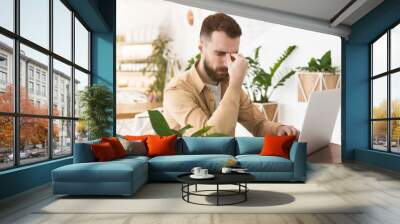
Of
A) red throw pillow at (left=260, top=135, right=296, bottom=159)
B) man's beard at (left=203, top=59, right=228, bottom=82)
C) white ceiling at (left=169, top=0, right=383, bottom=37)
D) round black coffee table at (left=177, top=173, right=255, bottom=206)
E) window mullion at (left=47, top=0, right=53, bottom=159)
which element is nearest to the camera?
round black coffee table at (left=177, top=173, right=255, bottom=206)

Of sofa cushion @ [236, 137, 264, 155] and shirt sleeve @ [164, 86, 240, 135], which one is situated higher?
shirt sleeve @ [164, 86, 240, 135]

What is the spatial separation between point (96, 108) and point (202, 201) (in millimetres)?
3927

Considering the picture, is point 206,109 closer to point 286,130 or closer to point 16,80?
point 286,130

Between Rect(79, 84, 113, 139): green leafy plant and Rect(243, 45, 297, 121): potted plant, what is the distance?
3057mm

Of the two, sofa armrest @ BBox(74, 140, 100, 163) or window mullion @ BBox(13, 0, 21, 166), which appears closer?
window mullion @ BBox(13, 0, 21, 166)

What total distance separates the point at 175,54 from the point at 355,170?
17.5ft

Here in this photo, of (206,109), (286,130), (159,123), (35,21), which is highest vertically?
Answer: (35,21)

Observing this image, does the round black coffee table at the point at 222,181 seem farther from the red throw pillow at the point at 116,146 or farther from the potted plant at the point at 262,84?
the potted plant at the point at 262,84

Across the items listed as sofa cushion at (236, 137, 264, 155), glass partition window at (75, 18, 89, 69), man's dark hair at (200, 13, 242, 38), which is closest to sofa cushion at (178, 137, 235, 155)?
sofa cushion at (236, 137, 264, 155)

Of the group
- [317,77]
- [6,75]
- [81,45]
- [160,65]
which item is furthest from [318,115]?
[6,75]

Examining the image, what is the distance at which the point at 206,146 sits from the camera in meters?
6.23

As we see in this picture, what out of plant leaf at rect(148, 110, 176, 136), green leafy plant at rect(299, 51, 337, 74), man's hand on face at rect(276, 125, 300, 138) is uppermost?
green leafy plant at rect(299, 51, 337, 74)

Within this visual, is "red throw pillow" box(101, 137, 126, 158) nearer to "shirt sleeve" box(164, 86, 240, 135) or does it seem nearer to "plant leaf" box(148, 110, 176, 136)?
"plant leaf" box(148, 110, 176, 136)

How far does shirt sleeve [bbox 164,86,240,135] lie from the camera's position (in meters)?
8.02
